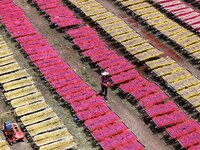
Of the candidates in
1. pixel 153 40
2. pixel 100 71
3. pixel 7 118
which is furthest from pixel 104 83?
pixel 153 40

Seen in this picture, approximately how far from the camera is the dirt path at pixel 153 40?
145 ft

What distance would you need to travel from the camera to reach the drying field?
35.2 metres

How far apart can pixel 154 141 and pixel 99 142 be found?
4.67 metres

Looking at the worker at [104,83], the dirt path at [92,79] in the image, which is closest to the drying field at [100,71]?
the dirt path at [92,79]

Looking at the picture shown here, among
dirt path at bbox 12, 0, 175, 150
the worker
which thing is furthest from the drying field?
the worker

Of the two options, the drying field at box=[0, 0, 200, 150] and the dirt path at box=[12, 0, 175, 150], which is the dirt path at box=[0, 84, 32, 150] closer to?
the drying field at box=[0, 0, 200, 150]

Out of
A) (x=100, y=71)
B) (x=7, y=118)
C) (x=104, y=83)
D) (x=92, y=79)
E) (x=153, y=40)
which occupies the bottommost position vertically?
(x=7, y=118)

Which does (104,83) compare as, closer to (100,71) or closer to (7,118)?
(100,71)

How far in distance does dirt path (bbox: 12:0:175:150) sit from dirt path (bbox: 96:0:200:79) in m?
8.61

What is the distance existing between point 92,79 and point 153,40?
10.2 m

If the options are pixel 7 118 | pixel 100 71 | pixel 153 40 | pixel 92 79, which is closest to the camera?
pixel 7 118

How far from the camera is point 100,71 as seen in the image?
4331cm

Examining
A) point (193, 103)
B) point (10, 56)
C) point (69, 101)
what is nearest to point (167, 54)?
point (193, 103)

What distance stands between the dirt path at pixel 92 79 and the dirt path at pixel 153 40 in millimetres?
8612
